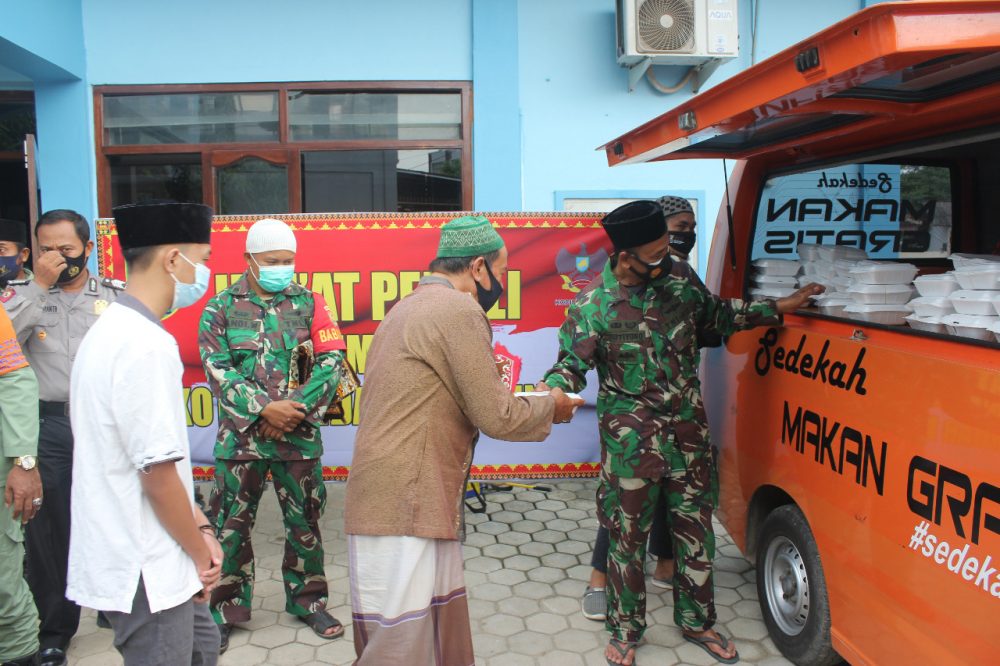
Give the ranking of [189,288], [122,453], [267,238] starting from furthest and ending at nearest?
[267,238]
[189,288]
[122,453]

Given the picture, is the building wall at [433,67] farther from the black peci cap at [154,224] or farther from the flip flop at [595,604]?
the black peci cap at [154,224]

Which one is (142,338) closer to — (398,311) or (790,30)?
(398,311)

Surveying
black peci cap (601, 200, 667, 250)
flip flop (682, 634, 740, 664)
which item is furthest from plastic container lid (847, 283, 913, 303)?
flip flop (682, 634, 740, 664)

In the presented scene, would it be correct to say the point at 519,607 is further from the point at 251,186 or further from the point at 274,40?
the point at 274,40

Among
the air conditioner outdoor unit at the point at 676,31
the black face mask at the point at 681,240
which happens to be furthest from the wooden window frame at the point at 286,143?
the black face mask at the point at 681,240

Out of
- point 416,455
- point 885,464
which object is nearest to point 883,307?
point 885,464

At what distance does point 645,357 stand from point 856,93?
1.24 metres

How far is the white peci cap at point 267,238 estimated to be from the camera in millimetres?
3293

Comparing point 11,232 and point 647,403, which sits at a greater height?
point 11,232

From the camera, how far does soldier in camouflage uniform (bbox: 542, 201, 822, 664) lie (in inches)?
119

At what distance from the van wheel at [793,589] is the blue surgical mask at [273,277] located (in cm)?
236

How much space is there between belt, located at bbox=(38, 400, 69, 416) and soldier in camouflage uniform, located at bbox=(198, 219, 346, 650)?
66 cm

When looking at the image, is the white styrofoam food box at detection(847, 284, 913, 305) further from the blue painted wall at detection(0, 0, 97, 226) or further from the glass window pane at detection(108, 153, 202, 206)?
the blue painted wall at detection(0, 0, 97, 226)

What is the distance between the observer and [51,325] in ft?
10.8
